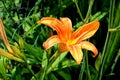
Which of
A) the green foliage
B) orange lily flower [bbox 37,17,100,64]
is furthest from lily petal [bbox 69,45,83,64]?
the green foliage

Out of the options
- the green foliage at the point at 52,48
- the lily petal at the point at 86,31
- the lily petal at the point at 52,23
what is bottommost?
the green foliage at the point at 52,48

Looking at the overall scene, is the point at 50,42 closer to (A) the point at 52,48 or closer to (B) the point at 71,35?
(B) the point at 71,35

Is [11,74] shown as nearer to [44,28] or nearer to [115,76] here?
[44,28]

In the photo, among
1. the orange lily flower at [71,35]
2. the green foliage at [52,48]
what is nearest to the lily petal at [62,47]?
the orange lily flower at [71,35]

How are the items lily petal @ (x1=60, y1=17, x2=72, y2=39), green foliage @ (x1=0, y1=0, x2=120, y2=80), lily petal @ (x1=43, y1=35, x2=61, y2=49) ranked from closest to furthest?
1. lily petal @ (x1=43, y1=35, x2=61, y2=49)
2. lily petal @ (x1=60, y1=17, x2=72, y2=39)
3. green foliage @ (x1=0, y1=0, x2=120, y2=80)

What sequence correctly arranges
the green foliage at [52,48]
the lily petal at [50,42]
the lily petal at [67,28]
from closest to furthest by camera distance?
1. the lily petal at [50,42]
2. the lily petal at [67,28]
3. the green foliage at [52,48]

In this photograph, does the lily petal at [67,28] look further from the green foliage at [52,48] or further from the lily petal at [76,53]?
the green foliage at [52,48]

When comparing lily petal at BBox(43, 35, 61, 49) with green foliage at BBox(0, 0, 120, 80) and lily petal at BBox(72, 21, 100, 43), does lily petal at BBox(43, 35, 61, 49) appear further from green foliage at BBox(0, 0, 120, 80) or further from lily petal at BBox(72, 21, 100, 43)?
green foliage at BBox(0, 0, 120, 80)

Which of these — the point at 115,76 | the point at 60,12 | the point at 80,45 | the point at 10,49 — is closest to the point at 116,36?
the point at 115,76

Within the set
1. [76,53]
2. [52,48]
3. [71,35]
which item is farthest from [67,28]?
[52,48]
